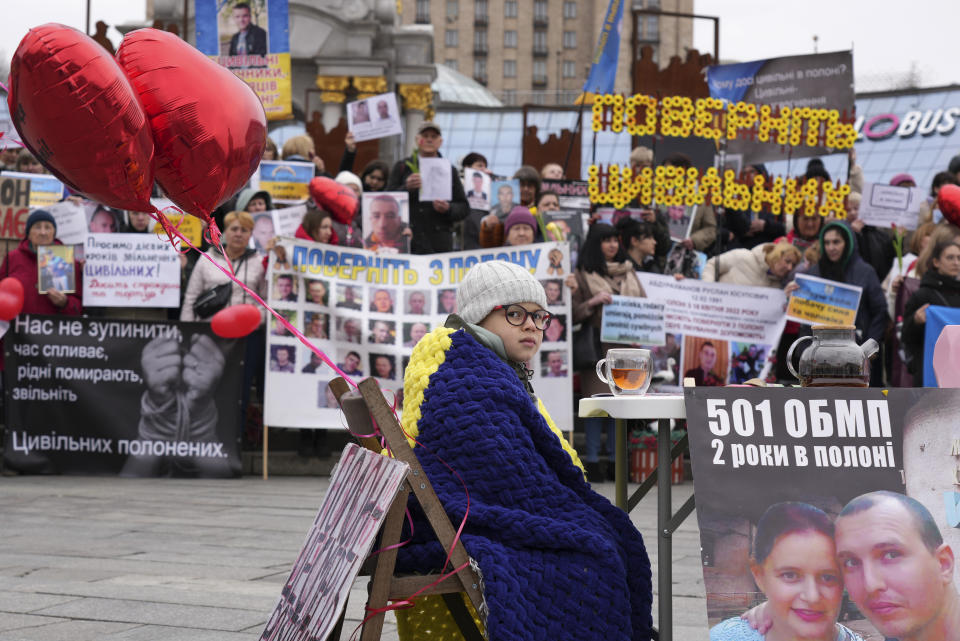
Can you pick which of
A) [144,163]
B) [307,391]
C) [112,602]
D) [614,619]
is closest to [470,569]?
[614,619]

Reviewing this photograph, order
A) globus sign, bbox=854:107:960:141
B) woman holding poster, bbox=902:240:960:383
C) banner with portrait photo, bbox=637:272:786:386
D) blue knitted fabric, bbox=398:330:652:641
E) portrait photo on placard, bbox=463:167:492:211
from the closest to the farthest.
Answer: blue knitted fabric, bbox=398:330:652:641
woman holding poster, bbox=902:240:960:383
banner with portrait photo, bbox=637:272:786:386
portrait photo on placard, bbox=463:167:492:211
globus sign, bbox=854:107:960:141

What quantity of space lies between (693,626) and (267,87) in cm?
862

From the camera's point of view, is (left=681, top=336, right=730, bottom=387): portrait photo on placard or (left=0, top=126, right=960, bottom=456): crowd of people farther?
(left=681, top=336, right=730, bottom=387): portrait photo on placard

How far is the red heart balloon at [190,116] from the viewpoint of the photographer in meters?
3.23

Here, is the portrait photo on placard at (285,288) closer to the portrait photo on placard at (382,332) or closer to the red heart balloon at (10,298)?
the portrait photo on placard at (382,332)

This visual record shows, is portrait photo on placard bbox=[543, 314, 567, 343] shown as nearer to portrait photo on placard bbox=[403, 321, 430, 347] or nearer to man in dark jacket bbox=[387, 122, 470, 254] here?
portrait photo on placard bbox=[403, 321, 430, 347]

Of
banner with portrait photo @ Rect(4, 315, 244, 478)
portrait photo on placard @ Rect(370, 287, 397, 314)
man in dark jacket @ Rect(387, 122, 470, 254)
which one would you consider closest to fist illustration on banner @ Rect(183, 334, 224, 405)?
banner with portrait photo @ Rect(4, 315, 244, 478)

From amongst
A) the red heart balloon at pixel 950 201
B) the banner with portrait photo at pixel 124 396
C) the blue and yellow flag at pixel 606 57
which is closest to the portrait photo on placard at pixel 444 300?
the banner with portrait photo at pixel 124 396

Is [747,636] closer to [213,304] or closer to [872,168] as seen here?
[213,304]

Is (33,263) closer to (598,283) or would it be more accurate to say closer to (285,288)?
(285,288)

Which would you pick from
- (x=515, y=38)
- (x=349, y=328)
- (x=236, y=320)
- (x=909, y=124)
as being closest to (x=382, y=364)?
(x=349, y=328)

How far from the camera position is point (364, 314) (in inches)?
373

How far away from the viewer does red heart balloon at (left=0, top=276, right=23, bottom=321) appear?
9188mm

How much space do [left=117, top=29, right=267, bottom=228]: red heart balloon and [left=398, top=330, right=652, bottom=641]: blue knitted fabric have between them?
85 centimetres
